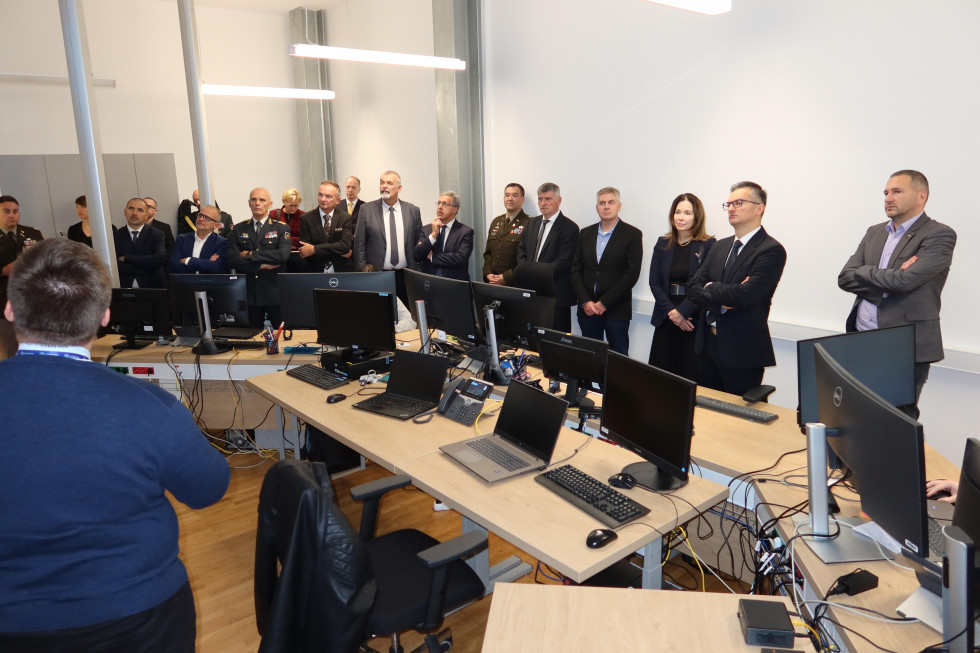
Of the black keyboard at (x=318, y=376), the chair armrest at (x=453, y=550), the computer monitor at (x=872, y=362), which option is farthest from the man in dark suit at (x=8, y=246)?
the computer monitor at (x=872, y=362)

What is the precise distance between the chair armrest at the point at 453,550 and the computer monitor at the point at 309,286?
2006 mm

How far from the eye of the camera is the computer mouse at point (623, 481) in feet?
7.44

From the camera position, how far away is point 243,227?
18.3ft

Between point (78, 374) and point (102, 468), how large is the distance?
0.21 m

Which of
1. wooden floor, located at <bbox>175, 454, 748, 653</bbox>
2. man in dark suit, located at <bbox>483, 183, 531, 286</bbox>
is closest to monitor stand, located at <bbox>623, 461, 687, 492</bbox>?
wooden floor, located at <bbox>175, 454, 748, 653</bbox>

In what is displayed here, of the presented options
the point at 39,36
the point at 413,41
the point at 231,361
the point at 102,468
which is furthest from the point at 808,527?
the point at 39,36

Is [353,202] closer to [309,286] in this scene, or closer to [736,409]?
[309,286]

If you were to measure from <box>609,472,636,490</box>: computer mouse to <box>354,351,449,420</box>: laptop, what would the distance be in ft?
3.56

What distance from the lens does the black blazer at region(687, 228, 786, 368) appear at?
3.45 metres

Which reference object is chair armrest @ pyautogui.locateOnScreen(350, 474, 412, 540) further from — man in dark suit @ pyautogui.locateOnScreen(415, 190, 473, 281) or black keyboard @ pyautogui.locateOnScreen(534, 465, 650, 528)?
man in dark suit @ pyautogui.locateOnScreen(415, 190, 473, 281)

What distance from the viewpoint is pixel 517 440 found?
2590 millimetres

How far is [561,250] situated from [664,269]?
100 cm

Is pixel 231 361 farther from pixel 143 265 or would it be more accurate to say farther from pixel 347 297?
pixel 143 265

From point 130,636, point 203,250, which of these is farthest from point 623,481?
point 203,250
